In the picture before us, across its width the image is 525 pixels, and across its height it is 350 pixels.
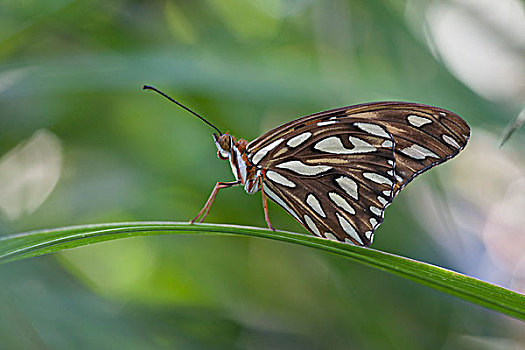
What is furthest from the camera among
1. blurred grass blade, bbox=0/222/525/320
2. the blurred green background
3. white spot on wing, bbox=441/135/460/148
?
the blurred green background

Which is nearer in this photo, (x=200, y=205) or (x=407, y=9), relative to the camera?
(x=200, y=205)

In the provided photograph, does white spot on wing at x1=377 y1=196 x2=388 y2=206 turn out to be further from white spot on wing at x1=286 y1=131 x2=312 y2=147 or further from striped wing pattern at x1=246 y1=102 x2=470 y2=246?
white spot on wing at x1=286 y1=131 x2=312 y2=147

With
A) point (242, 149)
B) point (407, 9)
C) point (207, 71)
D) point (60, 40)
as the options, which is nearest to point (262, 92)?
point (207, 71)

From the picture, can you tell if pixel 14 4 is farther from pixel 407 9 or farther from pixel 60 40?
pixel 407 9

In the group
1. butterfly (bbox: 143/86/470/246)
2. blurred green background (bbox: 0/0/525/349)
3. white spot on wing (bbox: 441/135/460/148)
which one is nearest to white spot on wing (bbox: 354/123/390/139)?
butterfly (bbox: 143/86/470/246)

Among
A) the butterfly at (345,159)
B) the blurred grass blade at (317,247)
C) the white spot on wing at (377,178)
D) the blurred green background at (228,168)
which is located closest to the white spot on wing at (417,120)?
the butterfly at (345,159)

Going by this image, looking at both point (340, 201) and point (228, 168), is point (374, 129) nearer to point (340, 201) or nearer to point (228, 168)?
point (340, 201)

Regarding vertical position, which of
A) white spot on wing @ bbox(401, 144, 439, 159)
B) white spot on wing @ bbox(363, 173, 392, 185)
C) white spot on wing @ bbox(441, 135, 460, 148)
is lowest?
white spot on wing @ bbox(363, 173, 392, 185)

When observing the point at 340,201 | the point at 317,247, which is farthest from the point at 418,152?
the point at 317,247
